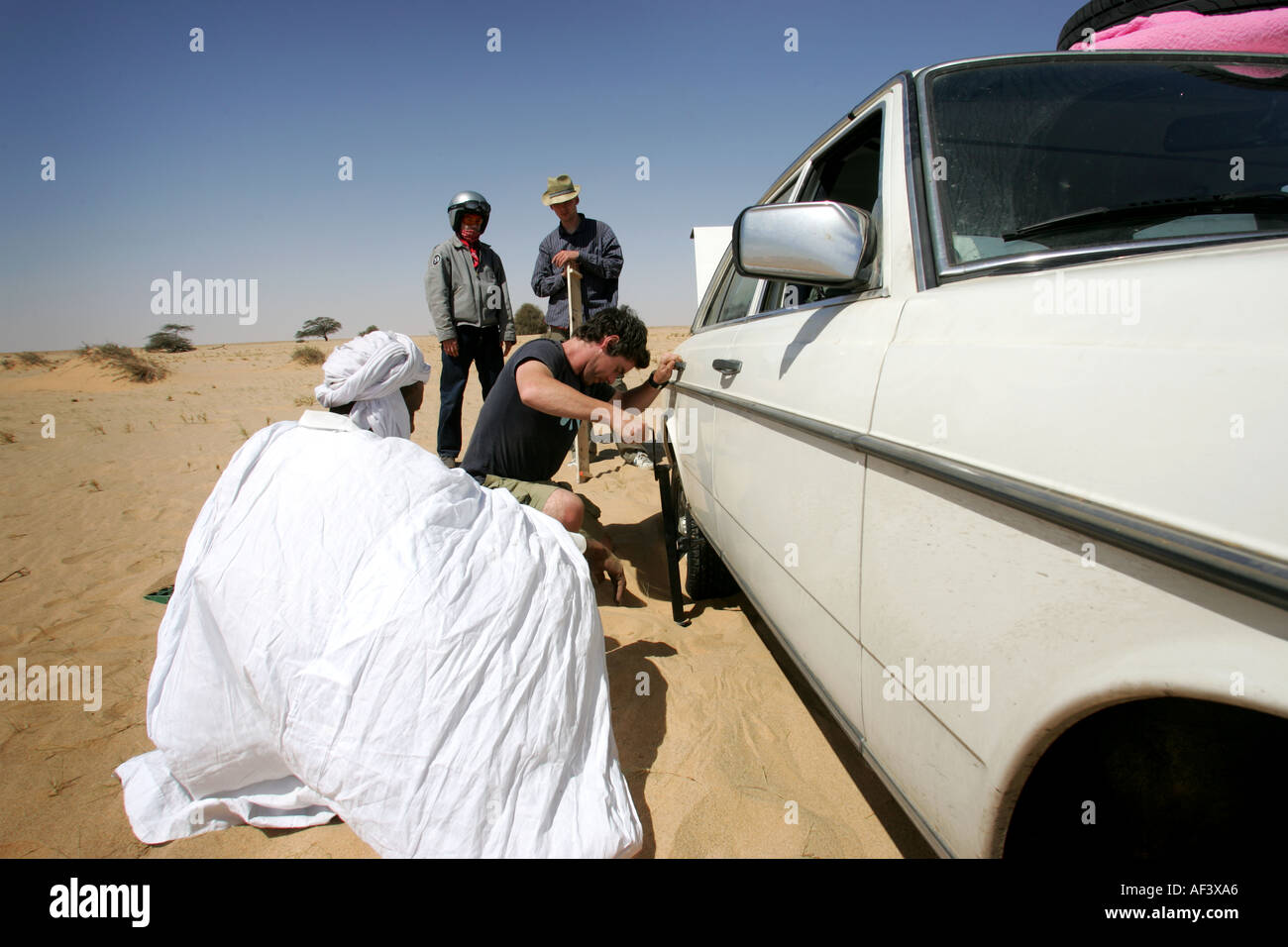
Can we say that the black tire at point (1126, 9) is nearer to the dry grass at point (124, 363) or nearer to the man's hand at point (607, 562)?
the man's hand at point (607, 562)

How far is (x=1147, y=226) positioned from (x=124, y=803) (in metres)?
3.01

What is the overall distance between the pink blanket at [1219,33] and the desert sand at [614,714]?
2.53 metres

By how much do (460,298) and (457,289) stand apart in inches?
3.3

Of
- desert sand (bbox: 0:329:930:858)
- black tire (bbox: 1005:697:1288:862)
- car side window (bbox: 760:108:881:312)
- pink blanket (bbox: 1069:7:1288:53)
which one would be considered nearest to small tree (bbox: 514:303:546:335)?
desert sand (bbox: 0:329:930:858)

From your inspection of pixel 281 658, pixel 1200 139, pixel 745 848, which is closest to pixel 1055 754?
pixel 745 848

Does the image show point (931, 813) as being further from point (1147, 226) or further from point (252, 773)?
point (252, 773)

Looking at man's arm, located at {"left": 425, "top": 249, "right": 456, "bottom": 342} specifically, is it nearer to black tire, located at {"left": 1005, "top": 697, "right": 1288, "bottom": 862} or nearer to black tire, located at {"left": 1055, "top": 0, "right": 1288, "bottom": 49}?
black tire, located at {"left": 1055, "top": 0, "right": 1288, "bottom": 49}

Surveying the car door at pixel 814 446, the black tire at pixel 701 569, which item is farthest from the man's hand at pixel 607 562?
the car door at pixel 814 446

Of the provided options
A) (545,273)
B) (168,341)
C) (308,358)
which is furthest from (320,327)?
(545,273)

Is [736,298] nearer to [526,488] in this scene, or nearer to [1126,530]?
[526,488]

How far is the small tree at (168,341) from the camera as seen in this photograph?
109 feet

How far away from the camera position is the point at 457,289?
510 cm

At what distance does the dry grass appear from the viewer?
16.8 meters

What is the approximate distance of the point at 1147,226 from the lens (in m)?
1.26
